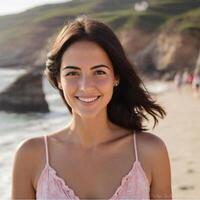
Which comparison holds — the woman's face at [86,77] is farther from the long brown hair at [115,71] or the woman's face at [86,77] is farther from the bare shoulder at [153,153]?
the bare shoulder at [153,153]

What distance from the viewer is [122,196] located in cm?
255

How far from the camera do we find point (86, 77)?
8.70 feet

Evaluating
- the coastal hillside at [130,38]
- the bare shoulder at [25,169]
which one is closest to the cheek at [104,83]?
the bare shoulder at [25,169]

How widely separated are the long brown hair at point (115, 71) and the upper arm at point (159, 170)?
0.22 meters

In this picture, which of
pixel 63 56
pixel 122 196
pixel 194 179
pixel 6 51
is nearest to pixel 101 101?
pixel 63 56

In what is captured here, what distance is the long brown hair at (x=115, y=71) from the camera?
2688mm

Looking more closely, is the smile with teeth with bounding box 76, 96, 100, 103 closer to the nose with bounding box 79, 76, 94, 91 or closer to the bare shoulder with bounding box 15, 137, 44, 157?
the nose with bounding box 79, 76, 94, 91

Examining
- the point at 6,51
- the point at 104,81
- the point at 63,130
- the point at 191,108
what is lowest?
the point at 63,130

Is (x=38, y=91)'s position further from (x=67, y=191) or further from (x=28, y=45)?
(x=28, y=45)

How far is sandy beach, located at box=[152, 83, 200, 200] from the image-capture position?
8.21m

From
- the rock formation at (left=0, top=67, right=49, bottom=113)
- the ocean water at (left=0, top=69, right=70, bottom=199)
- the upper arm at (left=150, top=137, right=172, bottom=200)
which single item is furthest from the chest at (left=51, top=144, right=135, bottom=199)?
the rock formation at (left=0, top=67, right=49, bottom=113)

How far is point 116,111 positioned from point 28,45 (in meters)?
104

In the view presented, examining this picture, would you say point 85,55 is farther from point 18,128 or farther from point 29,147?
point 18,128

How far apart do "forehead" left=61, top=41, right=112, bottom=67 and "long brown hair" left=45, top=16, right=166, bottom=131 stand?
0.06ft
